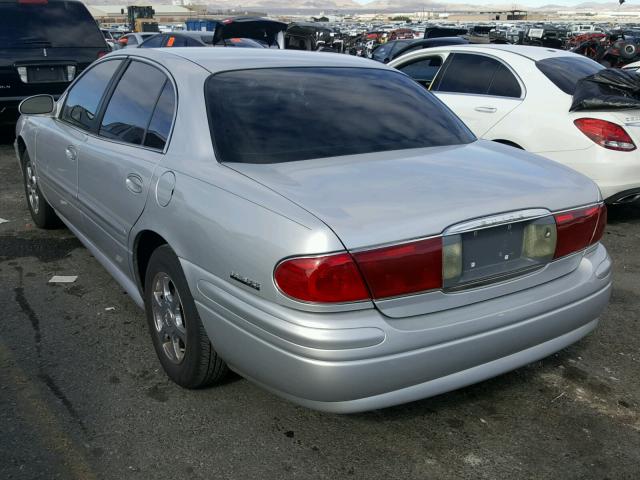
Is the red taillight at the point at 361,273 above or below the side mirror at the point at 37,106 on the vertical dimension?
below

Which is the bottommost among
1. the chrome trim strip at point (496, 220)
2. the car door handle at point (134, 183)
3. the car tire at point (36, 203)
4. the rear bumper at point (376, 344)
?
the car tire at point (36, 203)

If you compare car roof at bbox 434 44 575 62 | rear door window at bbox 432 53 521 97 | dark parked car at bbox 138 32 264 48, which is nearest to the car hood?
rear door window at bbox 432 53 521 97

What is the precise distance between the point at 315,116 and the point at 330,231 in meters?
1.06

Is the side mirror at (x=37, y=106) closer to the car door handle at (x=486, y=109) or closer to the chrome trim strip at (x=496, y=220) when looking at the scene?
the chrome trim strip at (x=496, y=220)

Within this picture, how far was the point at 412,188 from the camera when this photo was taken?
2.52m

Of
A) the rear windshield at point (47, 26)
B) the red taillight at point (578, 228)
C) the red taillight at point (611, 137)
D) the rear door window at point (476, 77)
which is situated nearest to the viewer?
the red taillight at point (578, 228)

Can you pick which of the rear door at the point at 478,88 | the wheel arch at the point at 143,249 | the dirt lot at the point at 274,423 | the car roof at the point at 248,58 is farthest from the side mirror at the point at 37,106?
the rear door at the point at 478,88

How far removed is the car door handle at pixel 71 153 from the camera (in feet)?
13.3

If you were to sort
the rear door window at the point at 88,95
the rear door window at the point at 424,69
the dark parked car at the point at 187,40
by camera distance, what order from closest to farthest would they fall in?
the rear door window at the point at 88,95 < the rear door window at the point at 424,69 < the dark parked car at the point at 187,40

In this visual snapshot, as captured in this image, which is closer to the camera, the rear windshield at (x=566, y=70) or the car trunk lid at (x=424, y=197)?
the car trunk lid at (x=424, y=197)

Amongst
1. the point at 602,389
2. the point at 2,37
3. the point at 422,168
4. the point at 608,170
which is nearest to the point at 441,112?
the point at 422,168

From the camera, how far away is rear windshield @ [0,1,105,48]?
8.32 m

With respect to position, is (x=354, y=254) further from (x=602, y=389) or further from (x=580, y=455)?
(x=602, y=389)

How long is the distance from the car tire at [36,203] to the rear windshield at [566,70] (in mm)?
4522
